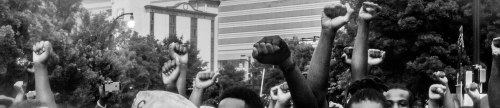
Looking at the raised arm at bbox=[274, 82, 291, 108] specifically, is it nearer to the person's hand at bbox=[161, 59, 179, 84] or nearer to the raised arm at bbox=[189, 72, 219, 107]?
the raised arm at bbox=[189, 72, 219, 107]

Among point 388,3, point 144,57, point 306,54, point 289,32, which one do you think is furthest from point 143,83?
point 289,32

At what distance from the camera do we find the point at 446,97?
684 centimetres

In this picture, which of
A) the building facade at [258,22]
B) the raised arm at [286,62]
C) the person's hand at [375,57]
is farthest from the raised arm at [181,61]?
the building facade at [258,22]

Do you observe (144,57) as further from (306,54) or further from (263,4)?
(263,4)

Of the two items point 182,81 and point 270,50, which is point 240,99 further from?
point 182,81

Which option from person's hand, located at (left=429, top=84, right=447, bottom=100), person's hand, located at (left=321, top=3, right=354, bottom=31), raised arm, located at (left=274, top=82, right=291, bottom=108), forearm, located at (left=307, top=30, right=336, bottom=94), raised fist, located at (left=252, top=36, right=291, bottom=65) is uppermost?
person's hand, located at (left=321, top=3, right=354, bottom=31)

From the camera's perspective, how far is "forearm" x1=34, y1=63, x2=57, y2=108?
6277 mm

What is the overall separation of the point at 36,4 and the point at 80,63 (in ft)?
15.2

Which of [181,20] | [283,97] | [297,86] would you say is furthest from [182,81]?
[181,20]

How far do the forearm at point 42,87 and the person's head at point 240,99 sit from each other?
7.49ft

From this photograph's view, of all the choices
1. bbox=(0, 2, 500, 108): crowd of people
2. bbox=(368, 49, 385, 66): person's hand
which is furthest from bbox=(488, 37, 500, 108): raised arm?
bbox=(368, 49, 385, 66): person's hand

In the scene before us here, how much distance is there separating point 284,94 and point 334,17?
2973 mm

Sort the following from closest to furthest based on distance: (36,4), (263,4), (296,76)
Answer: (296,76), (36,4), (263,4)

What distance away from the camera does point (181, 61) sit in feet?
21.5
